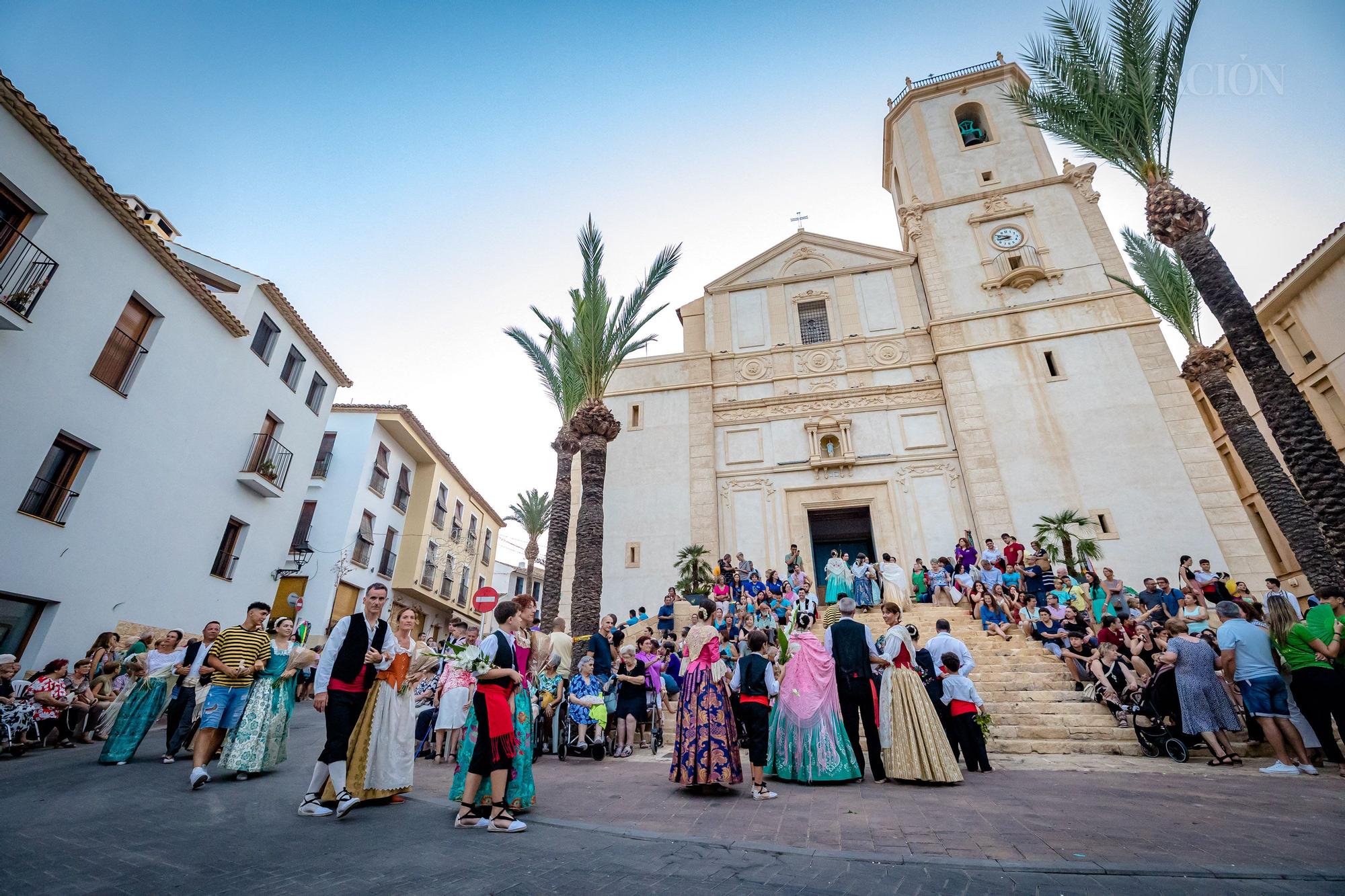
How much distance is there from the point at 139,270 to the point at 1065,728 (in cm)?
1830

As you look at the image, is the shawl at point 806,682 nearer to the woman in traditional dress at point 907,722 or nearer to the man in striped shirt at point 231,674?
the woman in traditional dress at point 907,722

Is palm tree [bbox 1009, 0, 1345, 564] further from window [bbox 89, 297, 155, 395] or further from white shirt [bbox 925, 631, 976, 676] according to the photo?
window [bbox 89, 297, 155, 395]

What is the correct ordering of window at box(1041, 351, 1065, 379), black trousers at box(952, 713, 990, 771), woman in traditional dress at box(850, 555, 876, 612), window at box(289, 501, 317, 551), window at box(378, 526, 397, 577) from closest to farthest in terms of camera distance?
black trousers at box(952, 713, 990, 771)
woman in traditional dress at box(850, 555, 876, 612)
window at box(1041, 351, 1065, 379)
window at box(289, 501, 317, 551)
window at box(378, 526, 397, 577)

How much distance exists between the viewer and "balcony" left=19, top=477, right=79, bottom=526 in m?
10.4

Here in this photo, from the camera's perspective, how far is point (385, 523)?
24.0m

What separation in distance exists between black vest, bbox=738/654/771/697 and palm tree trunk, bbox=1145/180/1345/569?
27.7 ft

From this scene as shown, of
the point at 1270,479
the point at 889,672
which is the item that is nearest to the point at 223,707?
the point at 889,672

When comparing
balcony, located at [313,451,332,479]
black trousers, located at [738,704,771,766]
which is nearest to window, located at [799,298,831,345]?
balcony, located at [313,451,332,479]

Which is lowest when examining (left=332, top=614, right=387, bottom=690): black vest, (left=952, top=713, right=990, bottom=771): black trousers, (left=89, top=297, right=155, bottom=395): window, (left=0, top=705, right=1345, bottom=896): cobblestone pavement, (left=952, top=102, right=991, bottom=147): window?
(left=0, top=705, right=1345, bottom=896): cobblestone pavement

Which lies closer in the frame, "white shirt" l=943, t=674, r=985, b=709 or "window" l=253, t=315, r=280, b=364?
"white shirt" l=943, t=674, r=985, b=709

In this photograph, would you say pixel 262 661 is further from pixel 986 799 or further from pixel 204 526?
pixel 204 526

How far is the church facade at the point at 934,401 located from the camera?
18.2 meters

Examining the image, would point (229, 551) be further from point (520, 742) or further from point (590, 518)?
point (520, 742)

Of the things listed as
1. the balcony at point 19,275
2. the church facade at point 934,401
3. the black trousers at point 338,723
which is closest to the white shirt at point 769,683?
the black trousers at point 338,723
